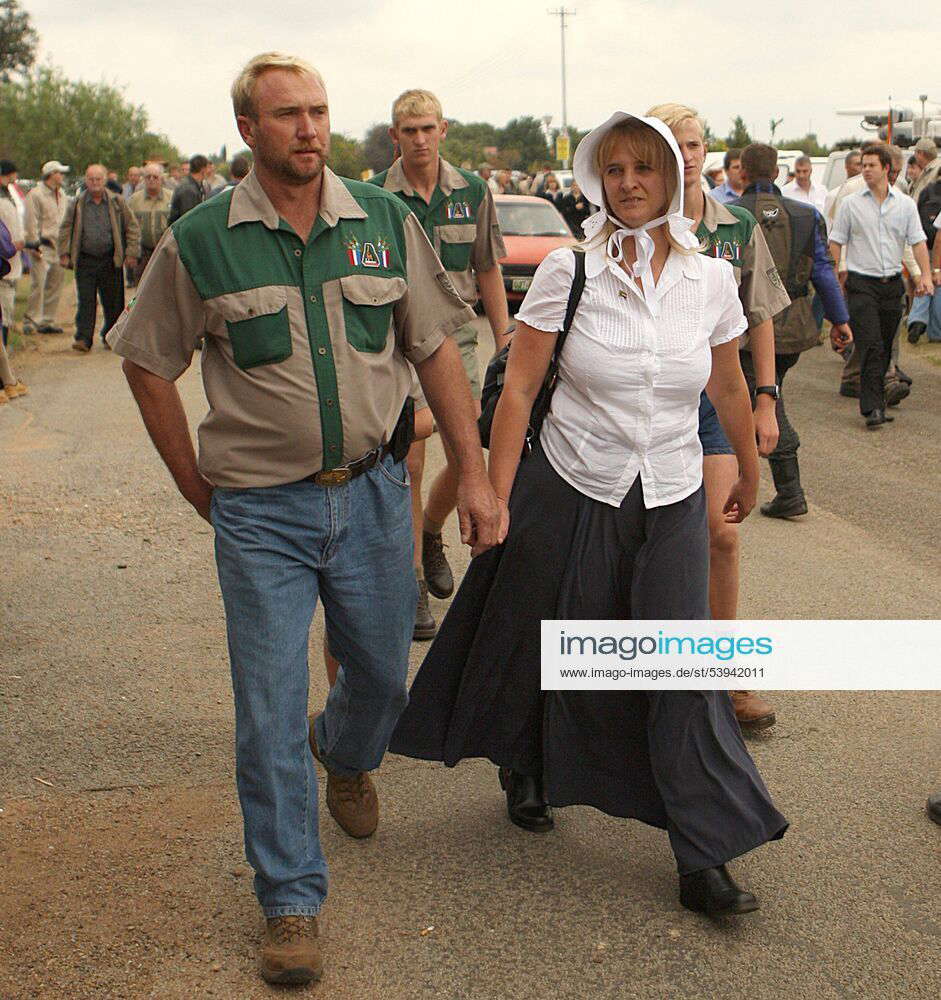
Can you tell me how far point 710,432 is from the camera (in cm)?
479

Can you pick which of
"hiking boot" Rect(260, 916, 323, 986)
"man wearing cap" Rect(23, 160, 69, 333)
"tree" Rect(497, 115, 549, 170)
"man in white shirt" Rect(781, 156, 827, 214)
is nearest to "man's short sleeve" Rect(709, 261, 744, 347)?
"hiking boot" Rect(260, 916, 323, 986)

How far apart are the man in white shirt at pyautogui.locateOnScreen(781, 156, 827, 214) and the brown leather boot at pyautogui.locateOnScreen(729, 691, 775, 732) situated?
12.9 metres

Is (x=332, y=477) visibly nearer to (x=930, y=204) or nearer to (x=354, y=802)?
(x=354, y=802)

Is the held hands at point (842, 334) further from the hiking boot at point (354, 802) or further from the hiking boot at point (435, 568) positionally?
the hiking boot at point (354, 802)

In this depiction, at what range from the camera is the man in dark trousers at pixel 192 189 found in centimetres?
1630

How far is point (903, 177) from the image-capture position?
19.1 meters

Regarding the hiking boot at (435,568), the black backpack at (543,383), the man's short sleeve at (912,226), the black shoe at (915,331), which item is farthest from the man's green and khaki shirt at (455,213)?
the black shoe at (915,331)

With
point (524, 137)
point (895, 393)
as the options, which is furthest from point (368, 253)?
point (524, 137)

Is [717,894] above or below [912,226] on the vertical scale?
below

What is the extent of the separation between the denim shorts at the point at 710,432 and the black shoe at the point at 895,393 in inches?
287

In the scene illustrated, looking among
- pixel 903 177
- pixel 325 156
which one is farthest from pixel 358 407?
pixel 903 177

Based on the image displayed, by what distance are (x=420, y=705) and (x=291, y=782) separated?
2.35ft

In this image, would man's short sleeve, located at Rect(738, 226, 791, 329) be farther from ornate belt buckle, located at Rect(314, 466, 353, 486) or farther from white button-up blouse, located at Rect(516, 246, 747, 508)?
ornate belt buckle, located at Rect(314, 466, 353, 486)

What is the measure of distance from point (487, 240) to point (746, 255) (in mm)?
1620
